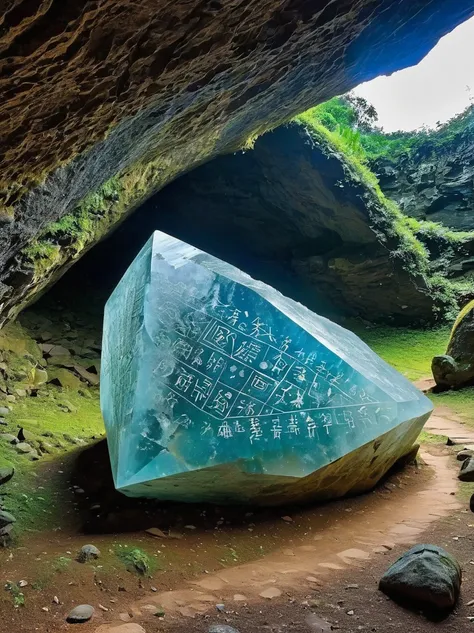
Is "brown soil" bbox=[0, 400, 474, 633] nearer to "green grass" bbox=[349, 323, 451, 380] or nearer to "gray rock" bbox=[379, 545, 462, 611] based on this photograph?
"gray rock" bbox=[379, 545, 462, 611]

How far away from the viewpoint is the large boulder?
7.50 meters

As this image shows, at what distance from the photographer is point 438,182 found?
47.6 feet

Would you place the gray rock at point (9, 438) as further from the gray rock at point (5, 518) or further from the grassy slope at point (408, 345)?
the grassy slope at point (408, 345)

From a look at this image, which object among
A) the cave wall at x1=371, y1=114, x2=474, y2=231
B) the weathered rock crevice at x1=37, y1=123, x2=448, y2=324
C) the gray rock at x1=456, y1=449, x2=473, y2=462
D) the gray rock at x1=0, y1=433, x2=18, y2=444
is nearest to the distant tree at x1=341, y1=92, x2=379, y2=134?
the cave wall at x1=371, y1=114, x2=474, y2=231

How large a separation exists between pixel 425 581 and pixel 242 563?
1.22 m

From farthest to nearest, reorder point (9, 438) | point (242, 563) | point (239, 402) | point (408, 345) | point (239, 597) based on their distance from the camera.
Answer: point (408, 345)
point (9, 438)
point (239, 402)
point (242, 563)
point (239, 597)

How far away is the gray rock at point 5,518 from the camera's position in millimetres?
3136

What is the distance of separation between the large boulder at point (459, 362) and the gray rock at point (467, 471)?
3.34 m

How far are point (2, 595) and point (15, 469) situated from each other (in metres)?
1.99

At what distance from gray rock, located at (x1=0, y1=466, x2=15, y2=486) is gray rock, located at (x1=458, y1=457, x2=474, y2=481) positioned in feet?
13.5

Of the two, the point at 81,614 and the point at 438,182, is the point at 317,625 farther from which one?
the point at 438,182

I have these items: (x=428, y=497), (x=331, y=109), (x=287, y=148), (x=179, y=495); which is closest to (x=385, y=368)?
(x=428, y=497)

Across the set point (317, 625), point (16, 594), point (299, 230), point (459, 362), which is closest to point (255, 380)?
point (317, 625)

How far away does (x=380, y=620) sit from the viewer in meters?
2.22
